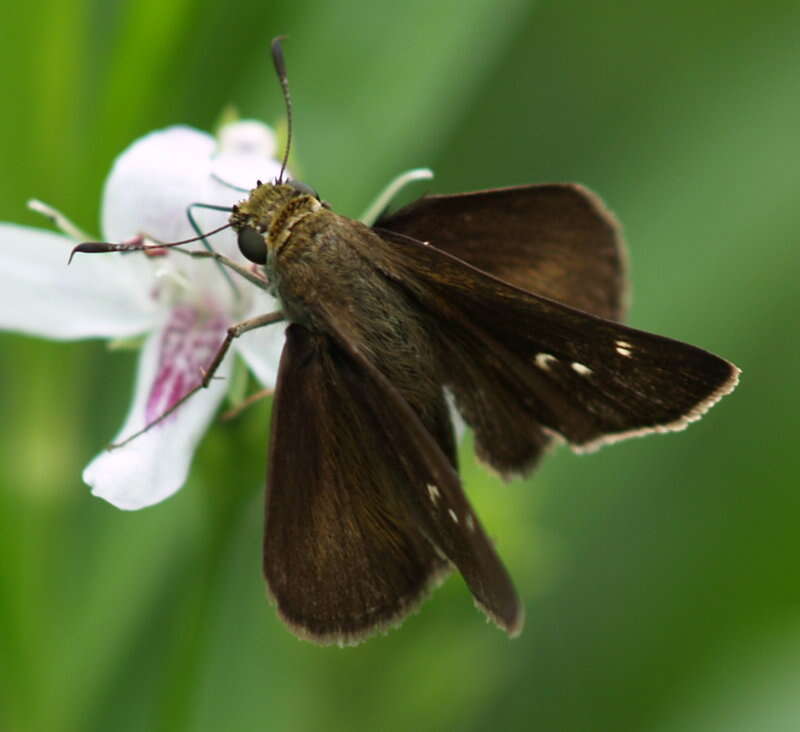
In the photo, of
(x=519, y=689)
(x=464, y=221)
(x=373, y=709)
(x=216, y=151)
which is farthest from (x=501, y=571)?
(x=519, y=689)

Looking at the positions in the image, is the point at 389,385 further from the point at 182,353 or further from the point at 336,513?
the point at 182,353

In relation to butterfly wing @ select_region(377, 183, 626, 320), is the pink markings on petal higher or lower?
lower

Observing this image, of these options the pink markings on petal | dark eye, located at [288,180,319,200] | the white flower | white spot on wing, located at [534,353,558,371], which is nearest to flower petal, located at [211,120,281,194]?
the white flower

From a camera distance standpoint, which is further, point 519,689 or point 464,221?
point 519,689

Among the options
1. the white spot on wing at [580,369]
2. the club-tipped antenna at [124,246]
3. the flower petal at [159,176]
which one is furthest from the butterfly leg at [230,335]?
the white spot on wing at [580,369]

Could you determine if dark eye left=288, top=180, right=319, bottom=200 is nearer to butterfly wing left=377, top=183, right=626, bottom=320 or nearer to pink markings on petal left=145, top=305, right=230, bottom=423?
butterfly wing left=377, top=183, right=626, bottom=320

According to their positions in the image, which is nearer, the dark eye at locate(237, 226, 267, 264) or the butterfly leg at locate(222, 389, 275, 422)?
the dark eye at locate(237, 226, 267, 264)

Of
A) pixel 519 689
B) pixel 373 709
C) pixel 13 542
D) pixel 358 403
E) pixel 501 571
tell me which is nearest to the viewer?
pixel 501 571

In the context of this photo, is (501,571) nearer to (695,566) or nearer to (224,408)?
(224,408)
